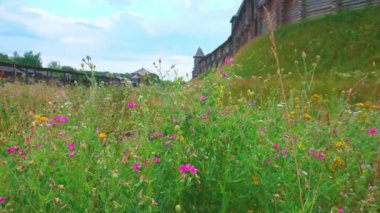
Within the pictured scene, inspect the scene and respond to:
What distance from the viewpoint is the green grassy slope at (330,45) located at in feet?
56.6

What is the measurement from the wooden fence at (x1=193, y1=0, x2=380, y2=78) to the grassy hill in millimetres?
1084

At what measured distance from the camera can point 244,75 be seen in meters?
21.2

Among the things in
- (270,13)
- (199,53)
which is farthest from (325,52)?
(199,53)

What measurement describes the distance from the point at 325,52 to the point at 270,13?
12787mm

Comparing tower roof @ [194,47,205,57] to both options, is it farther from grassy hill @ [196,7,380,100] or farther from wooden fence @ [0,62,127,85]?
wooden fence @ [0,62,127,85]

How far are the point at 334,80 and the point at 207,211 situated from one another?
13077mm

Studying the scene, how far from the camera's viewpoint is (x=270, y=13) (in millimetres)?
31078

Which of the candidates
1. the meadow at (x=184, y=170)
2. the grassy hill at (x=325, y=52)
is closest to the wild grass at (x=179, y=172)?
the meadow at (x=184, y=170)

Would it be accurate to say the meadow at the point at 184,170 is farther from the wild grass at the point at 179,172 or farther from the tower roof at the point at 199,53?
the tower roof at the point at 199,53

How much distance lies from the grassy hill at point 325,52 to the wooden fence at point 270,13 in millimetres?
1084

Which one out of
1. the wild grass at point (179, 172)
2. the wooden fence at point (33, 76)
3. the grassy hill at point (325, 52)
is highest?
the grassy hill at point (325, 52)

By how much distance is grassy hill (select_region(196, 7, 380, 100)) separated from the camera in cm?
1511

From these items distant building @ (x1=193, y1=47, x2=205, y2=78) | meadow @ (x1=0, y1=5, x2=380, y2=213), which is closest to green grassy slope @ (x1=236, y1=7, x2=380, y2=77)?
meadow @ (x1=0, y1=5, x2=380, y2=213)

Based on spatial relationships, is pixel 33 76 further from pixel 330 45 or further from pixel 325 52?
pixel 330 45
